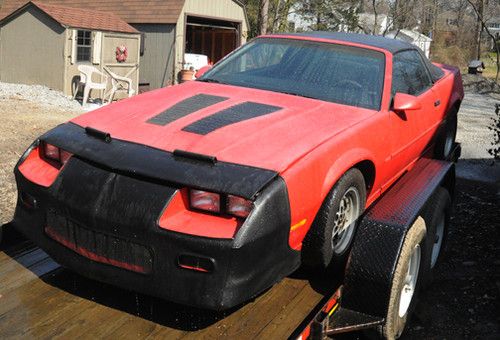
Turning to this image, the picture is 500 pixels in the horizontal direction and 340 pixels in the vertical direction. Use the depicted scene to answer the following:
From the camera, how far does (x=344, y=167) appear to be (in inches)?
121

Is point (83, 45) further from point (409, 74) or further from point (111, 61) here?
point (409, 74)

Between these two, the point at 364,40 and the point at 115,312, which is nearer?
the point at 115,312

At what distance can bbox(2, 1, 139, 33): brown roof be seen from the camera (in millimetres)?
16656

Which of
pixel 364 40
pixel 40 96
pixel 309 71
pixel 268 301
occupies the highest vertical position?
pixel 364 40

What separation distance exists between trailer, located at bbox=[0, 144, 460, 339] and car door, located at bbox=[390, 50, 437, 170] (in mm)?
675

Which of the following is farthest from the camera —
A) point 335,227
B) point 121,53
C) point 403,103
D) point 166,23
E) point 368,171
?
point 166,23

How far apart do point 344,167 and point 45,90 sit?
595 inches

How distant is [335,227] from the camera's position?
10.3 feet

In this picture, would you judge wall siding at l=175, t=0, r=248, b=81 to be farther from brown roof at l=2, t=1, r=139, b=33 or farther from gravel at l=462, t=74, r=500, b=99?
gravel at l=462, t=74, r=500, b=99

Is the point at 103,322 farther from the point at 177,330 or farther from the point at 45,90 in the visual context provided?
the point at 45,90

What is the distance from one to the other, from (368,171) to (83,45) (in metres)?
15.2

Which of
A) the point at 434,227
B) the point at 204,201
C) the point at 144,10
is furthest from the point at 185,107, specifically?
the point at 144,10

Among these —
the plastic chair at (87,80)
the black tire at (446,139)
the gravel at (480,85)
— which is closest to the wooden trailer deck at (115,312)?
the black tire at (446,139)

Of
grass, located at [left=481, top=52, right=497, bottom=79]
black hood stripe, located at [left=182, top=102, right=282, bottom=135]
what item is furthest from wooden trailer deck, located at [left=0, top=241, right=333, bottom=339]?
grass, located at [left=481, top=52, right=497, bottom=79]
